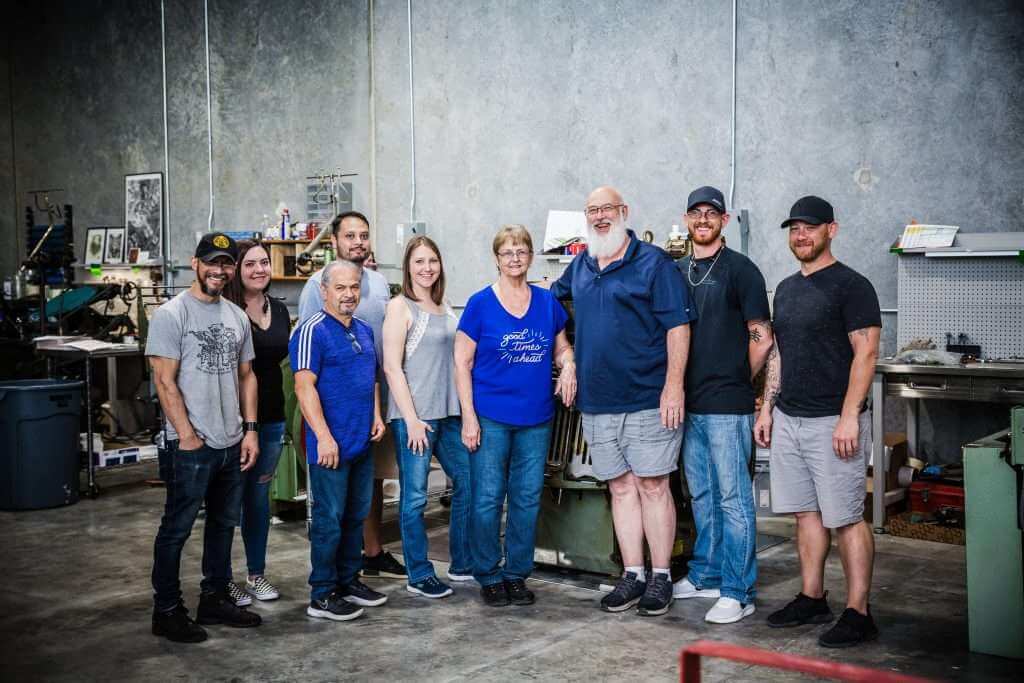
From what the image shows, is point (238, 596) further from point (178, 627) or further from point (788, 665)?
point (788, 665)

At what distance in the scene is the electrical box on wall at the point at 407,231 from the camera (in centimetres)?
854

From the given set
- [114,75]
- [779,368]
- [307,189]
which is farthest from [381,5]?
[779,368]

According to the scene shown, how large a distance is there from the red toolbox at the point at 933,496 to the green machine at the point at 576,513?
5.21 ft

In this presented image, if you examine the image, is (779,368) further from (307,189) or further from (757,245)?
(307,189)

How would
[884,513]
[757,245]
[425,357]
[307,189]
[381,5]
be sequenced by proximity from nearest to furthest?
[425,357] < [884,513] < [757,245] < [381,5] < [307,189]

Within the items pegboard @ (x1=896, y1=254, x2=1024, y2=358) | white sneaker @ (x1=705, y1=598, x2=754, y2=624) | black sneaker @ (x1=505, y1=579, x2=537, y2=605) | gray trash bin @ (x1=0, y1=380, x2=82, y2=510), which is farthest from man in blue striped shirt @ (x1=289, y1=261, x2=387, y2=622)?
pegboard @ (x1=896, y1=254, x2=1024, y2=358)

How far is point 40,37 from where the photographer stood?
11.9 m

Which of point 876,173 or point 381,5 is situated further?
point 381,5

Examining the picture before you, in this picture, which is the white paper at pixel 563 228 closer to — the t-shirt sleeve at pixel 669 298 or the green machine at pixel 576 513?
the green machine at pixel 576 513

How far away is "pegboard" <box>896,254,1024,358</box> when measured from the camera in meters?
5.71

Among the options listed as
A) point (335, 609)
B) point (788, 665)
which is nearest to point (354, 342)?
point (335, 609)

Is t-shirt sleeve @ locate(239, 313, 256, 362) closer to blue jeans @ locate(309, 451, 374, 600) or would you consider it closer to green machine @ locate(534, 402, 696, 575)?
blue jeans @ locate(309, 451, 374, 600)

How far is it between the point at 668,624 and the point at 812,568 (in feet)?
1.99

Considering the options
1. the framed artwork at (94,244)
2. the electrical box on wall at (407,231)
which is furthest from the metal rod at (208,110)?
the electrical box on wall at (407,231)
